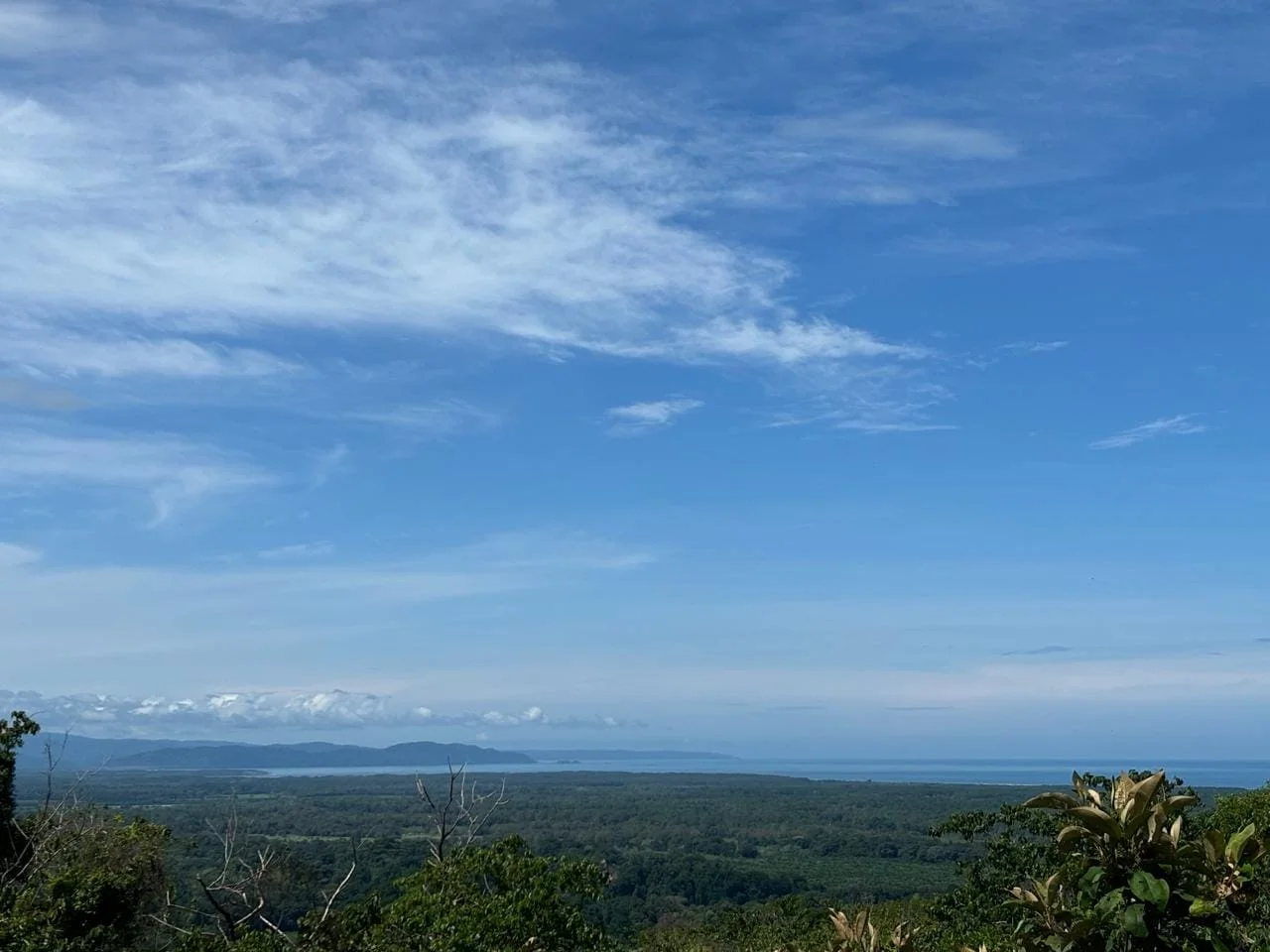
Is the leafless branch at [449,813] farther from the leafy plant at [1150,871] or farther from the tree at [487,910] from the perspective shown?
the leafy plant at [1150,871]

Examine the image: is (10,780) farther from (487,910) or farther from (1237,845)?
(1237,845)

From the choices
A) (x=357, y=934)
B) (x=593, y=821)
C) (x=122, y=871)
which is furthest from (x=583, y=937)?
(x=593, y=821)

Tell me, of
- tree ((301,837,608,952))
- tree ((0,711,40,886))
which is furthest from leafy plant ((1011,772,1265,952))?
tree ((0,711,40,886))

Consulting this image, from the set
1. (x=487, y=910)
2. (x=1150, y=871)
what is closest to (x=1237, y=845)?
(x=1150, y=871)

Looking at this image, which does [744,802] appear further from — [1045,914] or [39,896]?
[1045,914]

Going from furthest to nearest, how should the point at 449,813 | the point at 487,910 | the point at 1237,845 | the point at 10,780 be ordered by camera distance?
1. the point at 10,780
2. the point at 449,813
3. the point at 487,910
4. the point at 1237,845

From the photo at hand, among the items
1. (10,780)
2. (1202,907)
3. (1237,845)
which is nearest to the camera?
(1202,907)

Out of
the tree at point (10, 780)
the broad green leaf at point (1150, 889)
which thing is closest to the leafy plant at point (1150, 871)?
the broad green leaf at point (1150, 889)

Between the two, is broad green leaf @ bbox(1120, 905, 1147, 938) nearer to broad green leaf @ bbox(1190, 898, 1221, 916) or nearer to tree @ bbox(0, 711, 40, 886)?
broad green leaf @ bbox(1190, 898, 1221, 916)

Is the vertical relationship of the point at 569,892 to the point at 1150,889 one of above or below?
below

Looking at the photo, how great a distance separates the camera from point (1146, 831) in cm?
582

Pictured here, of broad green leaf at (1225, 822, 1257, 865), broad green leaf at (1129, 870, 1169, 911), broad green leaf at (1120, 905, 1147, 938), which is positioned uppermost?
broad green leaf at (1225, 822, 1257, 865)

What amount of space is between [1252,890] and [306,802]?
156 m

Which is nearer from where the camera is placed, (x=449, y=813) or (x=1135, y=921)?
(x=1135, y=921)
